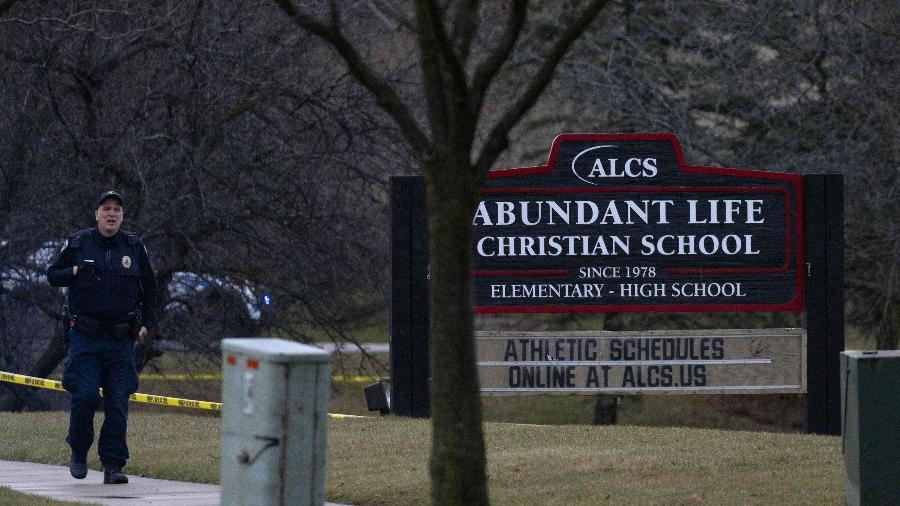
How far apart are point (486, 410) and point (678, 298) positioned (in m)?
14.2

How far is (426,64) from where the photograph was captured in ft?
22.5

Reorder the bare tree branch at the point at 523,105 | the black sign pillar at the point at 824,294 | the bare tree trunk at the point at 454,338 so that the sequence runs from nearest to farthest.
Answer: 1. the bare tree trunk at the point at 454,338
2. the bare tree branch at the point at 523,105
3. the black sign pillar at the point at 824,294

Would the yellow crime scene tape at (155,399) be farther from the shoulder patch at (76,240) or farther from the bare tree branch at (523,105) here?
the bare tree branch at (523,105)

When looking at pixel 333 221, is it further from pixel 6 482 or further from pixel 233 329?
pixel 6 482

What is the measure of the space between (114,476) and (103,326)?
0.96 meters

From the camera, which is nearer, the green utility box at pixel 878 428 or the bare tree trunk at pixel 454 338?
the bare tree trunk at pixel 454 338

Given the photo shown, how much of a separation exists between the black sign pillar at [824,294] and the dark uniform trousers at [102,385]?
5.97 metres

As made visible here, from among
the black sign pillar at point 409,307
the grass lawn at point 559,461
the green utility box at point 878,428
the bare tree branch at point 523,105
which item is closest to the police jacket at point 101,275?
the grass lawn at point 559,461

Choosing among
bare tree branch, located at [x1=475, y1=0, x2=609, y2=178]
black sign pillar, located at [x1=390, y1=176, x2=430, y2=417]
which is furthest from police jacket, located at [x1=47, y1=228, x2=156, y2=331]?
black sign pillar, located at [x1=390, y1=176, x2=430, y2=417]

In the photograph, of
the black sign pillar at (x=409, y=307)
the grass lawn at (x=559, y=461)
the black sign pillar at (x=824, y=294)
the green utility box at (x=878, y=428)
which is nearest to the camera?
the green utility box at (x=878, y=428)

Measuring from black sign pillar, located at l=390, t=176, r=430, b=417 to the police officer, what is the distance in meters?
3.55

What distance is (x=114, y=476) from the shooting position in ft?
30.5

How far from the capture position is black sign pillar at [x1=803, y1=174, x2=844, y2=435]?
12.4 meters

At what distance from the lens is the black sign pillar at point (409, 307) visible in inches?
498
